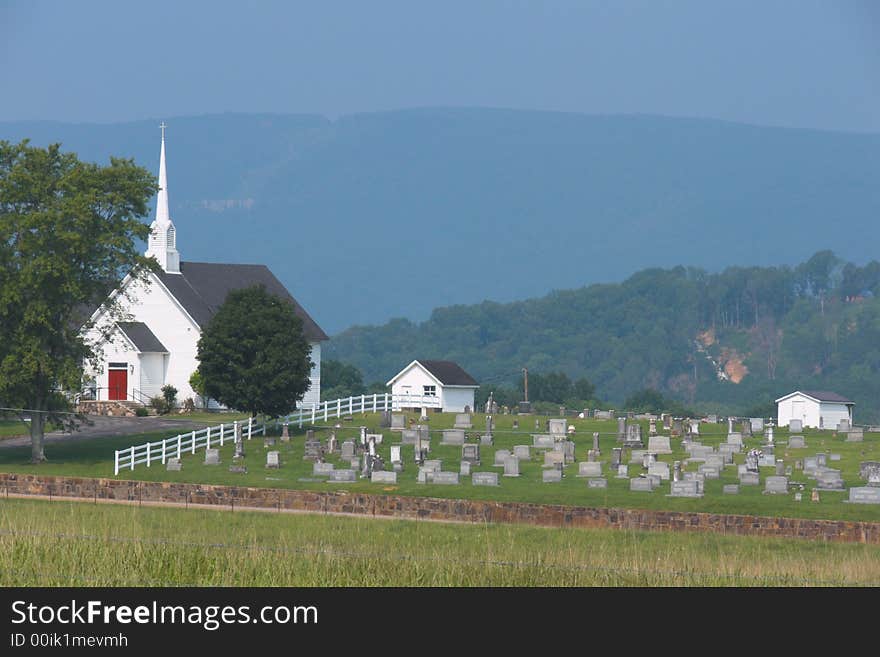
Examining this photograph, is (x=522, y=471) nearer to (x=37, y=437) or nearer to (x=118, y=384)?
(x=37, y=437)

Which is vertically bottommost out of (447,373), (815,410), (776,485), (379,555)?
(379,555)

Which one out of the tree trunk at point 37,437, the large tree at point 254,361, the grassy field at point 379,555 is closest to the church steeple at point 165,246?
the large tree at point 254,361

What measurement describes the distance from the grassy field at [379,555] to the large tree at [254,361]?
27093 mm

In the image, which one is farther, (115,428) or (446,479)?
(115,428)

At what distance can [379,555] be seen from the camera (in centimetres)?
3616

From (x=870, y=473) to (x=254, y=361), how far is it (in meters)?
30.0

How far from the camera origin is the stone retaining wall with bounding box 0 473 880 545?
43469 mm

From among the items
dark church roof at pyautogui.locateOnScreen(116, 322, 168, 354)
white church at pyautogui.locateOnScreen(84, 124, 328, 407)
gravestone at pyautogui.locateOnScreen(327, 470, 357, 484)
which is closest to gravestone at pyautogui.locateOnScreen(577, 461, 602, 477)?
gravestone at pyautogui.locateOnScreen(327, 470, 357, 484)

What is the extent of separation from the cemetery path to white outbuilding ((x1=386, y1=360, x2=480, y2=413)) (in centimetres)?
1509

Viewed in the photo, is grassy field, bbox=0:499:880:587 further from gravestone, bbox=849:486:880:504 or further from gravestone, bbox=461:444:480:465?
gravestone, bbox=461:444:480:465

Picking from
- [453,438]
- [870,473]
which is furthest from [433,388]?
[870,473]

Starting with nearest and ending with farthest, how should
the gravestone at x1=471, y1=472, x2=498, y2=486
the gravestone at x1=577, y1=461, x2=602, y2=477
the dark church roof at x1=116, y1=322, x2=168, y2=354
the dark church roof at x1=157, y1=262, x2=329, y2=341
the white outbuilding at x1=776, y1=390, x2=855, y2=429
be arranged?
1. the gravestone at x1=471, y1=472, x2=498, y2=486
2. the gravestone at x1=577, y1=461, x2=602, y2=477
3. the white outbuilding at x1=776, y1=390, x2=855, y2=429
4. the dark church roof at x1=116, y1=322, x2=168, y2=354
5. the dark church roof at x1=157, y1=262, x2=329, y2=341

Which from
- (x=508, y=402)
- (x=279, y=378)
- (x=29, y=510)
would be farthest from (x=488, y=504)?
(x=508, y=402)
